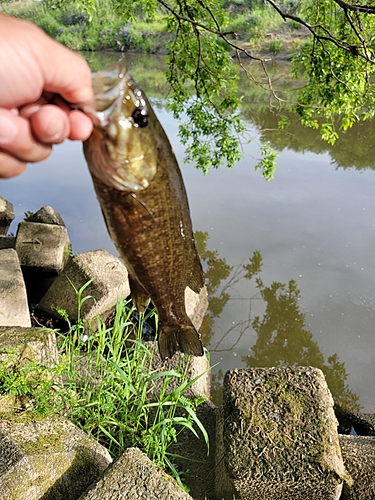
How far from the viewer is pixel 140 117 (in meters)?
1.34

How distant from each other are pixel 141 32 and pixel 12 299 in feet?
91.5

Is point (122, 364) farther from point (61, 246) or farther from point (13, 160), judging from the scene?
point (61, 246)

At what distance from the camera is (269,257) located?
21.5 feet

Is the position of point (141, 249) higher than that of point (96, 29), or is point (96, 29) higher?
point (96, 29)

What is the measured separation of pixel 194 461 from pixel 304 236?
15.5ft

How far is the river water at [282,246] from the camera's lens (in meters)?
5.08

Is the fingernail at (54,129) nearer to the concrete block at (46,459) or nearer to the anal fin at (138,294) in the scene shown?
the anal fin at (138,294)

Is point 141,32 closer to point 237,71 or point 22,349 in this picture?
point 237,71

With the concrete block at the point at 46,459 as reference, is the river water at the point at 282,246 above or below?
above

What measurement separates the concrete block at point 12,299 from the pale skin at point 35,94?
290 centimetres

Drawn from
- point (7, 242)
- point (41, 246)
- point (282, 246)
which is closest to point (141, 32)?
point (282, 246)

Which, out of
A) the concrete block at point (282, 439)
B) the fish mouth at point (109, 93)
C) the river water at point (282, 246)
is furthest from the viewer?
the river water at point (282, 246)

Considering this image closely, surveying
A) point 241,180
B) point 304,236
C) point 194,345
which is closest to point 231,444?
point 194,345

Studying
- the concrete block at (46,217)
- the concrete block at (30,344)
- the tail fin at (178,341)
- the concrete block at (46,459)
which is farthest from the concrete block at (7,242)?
the tail fin at (178,341)
